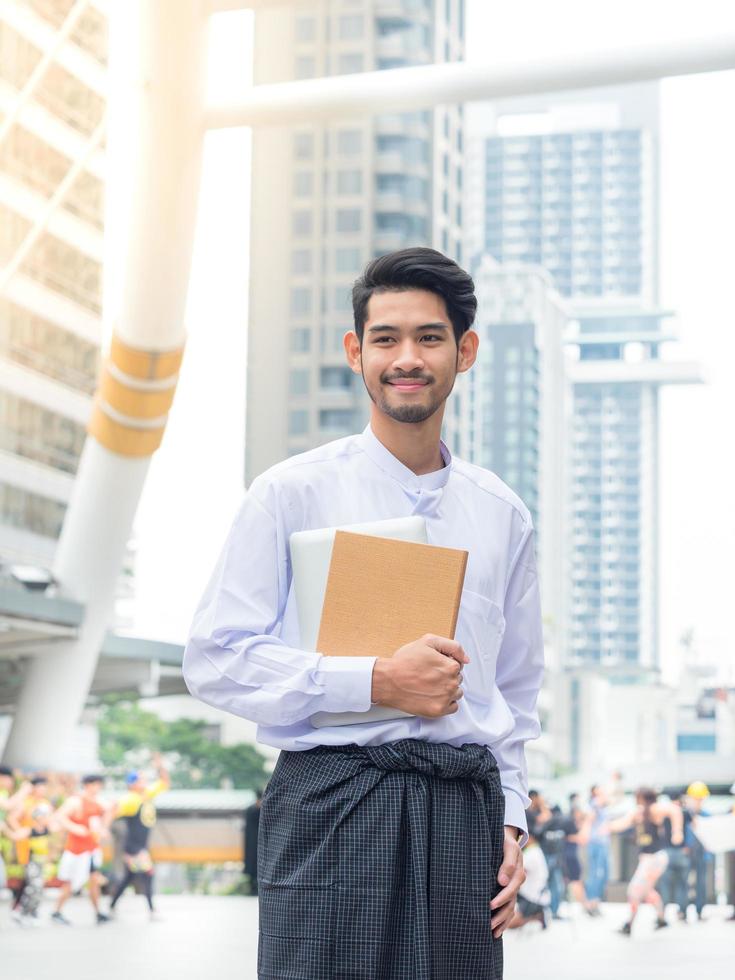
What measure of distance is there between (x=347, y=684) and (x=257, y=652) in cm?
11

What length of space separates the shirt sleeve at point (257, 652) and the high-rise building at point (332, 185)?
47.5m

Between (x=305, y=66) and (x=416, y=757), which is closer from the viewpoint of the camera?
(x=416, y=757)

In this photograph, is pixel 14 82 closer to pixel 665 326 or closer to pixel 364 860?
pixel 364 860

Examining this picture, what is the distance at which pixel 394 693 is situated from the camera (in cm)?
162

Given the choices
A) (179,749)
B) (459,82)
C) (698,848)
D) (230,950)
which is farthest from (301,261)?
(230,950)

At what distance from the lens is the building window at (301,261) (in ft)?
164

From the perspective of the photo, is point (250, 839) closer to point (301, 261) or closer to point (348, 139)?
point (301, 261)

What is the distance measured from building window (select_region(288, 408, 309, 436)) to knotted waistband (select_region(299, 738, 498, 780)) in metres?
46.8

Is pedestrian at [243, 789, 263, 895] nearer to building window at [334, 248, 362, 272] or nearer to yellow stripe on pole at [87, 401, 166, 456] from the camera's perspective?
yellow stripe on pole at [87, 401, 166, 456]

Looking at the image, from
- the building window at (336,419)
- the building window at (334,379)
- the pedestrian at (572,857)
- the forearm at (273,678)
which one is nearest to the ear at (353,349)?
the forearm at (273,678)

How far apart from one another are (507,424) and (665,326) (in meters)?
18.3

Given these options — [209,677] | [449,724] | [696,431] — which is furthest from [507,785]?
[696,431]

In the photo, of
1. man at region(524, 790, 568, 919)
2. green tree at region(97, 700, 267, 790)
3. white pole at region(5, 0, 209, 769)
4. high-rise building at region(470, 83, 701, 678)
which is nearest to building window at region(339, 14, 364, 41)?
green tree at region(97, 700, 267, 790)

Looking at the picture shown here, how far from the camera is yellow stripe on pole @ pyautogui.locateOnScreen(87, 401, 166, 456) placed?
1357cm
